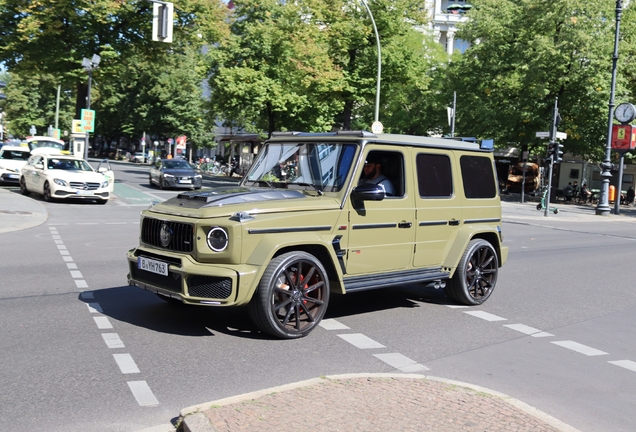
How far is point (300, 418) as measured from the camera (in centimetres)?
435

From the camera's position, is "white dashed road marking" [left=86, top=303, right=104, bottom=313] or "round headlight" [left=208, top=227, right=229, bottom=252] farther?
"white dashed road marking" [left=86, top=303, right=104, bottom=313]

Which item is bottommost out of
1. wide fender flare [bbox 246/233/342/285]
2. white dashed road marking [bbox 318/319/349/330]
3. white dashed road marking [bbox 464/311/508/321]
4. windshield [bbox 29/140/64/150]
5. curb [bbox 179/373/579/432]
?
white dashed road marking [bbox 318/319/349/330]

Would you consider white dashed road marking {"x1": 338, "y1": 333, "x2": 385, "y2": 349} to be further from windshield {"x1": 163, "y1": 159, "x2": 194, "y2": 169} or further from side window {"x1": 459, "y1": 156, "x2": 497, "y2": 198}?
windshield {"x1": 163, "y1": 159, "x2": 194, "y2": 169}

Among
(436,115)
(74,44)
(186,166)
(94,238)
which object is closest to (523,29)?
(436,115)

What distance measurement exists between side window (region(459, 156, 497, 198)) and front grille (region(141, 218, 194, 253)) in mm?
3651

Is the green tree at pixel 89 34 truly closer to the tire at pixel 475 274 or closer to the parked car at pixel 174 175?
the parked car at pixel 174 175

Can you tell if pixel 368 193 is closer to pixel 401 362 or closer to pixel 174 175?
pixel 401 362

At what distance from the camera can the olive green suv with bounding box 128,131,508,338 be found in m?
6.25

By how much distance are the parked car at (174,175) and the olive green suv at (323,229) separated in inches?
1079

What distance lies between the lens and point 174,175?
3481 centimetres

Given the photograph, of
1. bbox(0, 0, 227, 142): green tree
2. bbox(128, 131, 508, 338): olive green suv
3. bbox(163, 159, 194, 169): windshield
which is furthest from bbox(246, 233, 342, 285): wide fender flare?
bbox(163, 159, 194, 169): windshield

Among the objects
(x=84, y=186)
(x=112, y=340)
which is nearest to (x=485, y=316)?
(x=112, y=340)

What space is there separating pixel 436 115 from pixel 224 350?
44.8 meters

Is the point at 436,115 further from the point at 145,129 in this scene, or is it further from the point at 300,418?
the point at 300,418
